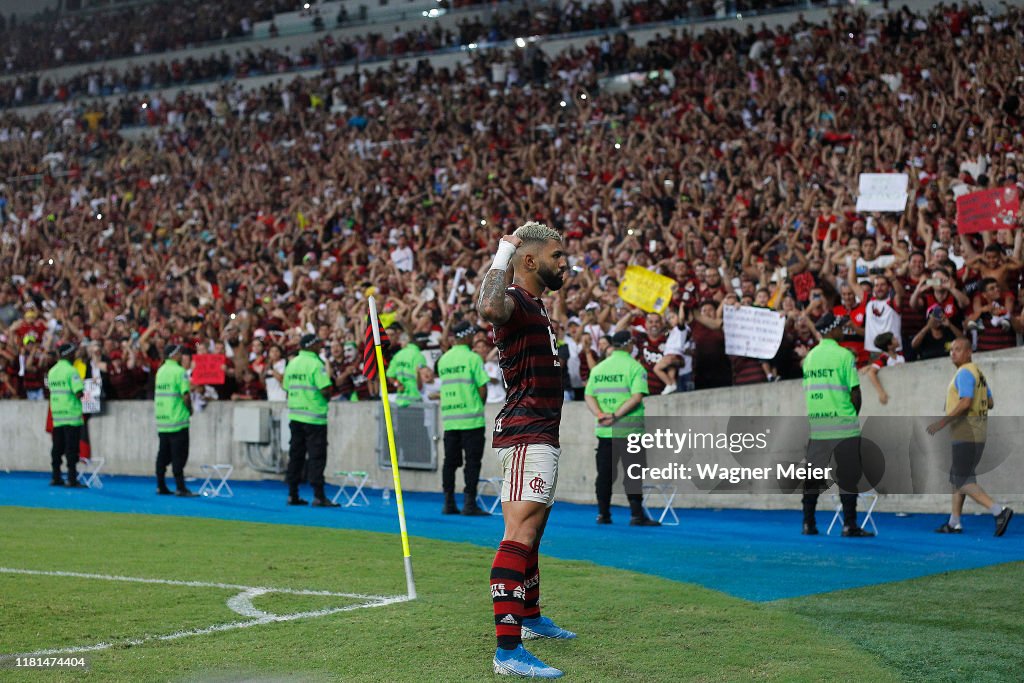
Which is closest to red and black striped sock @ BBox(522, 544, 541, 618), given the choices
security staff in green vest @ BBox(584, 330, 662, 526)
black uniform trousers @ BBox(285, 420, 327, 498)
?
security staff in green vest @ BBox(584, 330, 662, 526)

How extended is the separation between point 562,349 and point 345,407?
446 centimetres

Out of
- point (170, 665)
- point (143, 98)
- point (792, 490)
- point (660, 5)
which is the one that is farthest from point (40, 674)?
point (143, 98)

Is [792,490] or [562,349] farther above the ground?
[562,349]

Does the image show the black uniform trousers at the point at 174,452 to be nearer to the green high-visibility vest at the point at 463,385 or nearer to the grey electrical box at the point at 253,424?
the grey electrical box at the point at 253,424

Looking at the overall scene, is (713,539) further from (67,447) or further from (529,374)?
(67,447)

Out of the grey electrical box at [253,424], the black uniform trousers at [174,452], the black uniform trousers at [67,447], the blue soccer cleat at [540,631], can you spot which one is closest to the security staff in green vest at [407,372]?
the black uniform trousers at [174,452]

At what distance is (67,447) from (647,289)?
10191 mm

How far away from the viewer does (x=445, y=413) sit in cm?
1480

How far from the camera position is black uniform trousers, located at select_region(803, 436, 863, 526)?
1218 cm

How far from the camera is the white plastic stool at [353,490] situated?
16.6 metres

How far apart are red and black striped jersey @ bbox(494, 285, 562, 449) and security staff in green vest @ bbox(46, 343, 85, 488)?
14486mm

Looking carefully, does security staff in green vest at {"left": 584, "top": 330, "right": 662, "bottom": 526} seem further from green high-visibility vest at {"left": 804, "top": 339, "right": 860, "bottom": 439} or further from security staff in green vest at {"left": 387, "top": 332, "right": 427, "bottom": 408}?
security staff in green vest at {"left": 387, "top": 332, "right": 427, "bottom": 408}

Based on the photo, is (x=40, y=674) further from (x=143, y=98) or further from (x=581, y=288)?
(x=143, y=98)

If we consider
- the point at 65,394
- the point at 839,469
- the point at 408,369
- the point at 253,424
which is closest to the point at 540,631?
the point at 839,469
